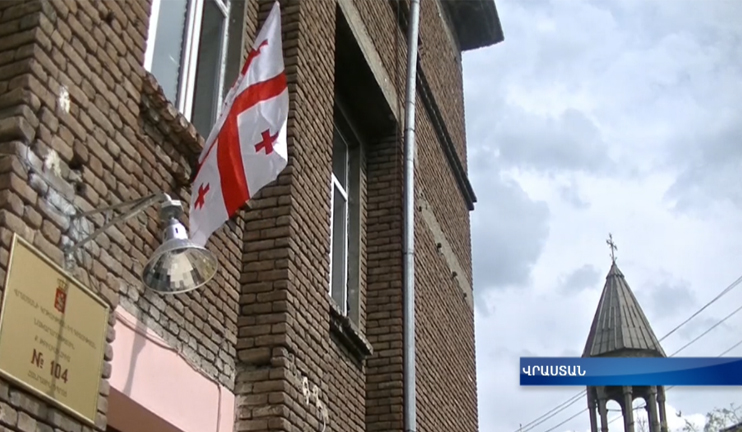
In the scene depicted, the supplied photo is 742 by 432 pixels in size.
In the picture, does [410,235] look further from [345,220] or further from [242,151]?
[242,151]

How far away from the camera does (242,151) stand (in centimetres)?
500

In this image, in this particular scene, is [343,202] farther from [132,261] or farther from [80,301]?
[80,301]

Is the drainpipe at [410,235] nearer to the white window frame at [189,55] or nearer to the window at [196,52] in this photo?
the window at [196,52]

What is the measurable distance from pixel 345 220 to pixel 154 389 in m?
4.14

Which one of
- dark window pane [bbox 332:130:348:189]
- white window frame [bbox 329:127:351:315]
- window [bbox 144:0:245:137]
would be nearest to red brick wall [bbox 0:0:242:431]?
window [bbox 144:0:245:137]

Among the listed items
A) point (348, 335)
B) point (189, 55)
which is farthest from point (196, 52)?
point (348, 335)

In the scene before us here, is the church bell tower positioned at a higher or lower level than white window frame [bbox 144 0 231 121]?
higher

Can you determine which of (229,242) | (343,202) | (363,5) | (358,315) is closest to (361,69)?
(363,5)

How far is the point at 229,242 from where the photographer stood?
6273 mm

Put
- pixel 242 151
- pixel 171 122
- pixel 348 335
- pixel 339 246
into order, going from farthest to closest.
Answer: pixel 339 246, pixel 348 335, pixel 171 122, pixel 242 151

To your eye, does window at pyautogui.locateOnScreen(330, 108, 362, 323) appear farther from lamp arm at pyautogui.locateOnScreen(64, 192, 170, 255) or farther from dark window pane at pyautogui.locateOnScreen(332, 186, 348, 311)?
lamp arm at pyautogui.locateOnScreen(64, 192, 170, 255)

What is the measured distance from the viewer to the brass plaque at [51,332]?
3.86 meters

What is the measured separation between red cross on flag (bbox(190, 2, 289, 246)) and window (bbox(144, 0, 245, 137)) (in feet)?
2.76

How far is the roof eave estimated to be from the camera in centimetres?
1359
